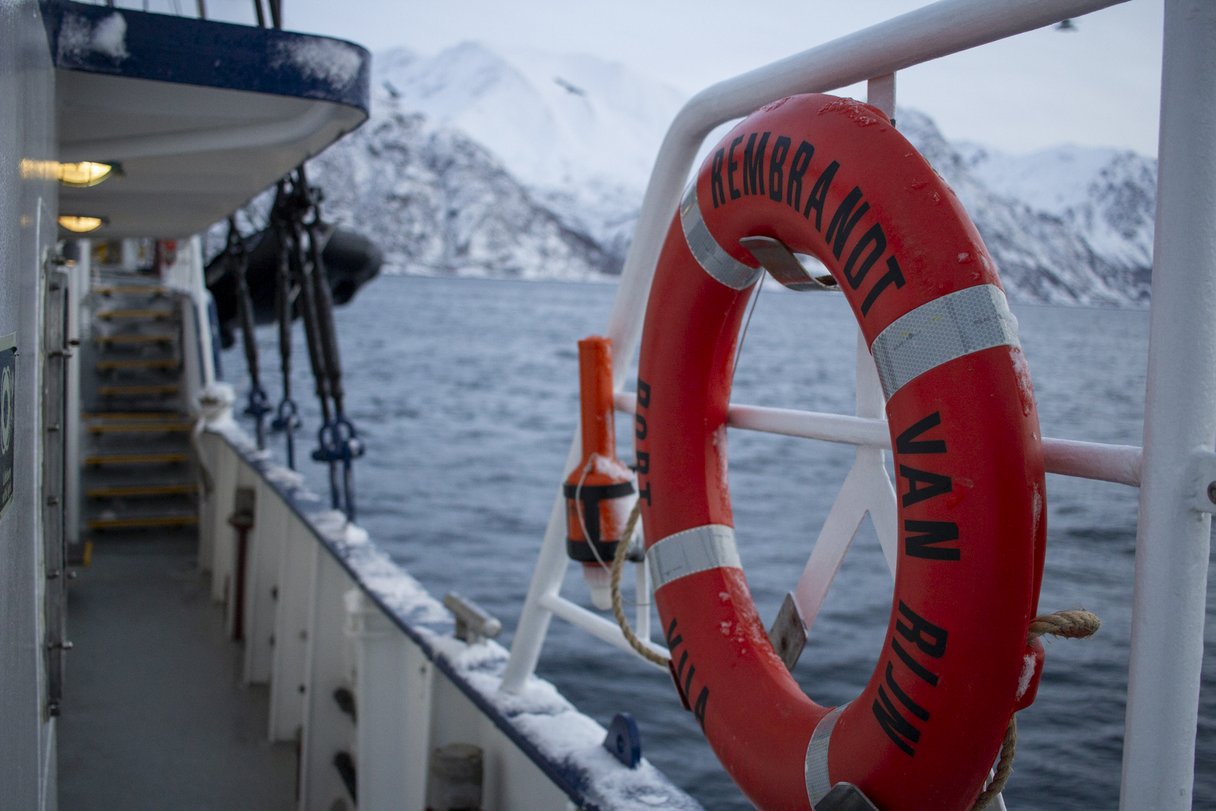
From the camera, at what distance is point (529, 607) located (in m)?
2.00

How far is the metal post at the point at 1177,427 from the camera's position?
0.84 m

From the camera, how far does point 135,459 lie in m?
6.48

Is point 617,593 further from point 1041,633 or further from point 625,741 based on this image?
point 1041,633

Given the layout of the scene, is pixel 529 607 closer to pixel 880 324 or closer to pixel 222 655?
pixel 880 324

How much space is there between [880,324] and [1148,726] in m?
0.40

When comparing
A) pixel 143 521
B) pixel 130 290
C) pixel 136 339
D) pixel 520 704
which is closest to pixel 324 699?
pixel 520 704

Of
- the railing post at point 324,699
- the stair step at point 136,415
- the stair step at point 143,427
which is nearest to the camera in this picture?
the railing post at point 324,699

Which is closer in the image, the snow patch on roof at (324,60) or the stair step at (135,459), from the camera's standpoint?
the snow patch on roof at (324,60)

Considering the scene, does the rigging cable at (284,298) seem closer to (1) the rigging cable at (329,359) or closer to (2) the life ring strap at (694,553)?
(1) the rigging cable at (329,359)

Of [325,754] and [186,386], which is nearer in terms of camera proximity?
[325,754]

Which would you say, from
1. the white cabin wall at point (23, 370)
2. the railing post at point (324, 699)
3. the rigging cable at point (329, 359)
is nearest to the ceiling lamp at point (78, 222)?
the rigging cable at point (329, 359)

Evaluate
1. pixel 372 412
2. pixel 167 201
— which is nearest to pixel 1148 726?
pixel 167 201

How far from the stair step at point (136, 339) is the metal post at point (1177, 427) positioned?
24.3 ft

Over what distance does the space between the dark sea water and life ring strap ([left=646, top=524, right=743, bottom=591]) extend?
1483 millimetres
